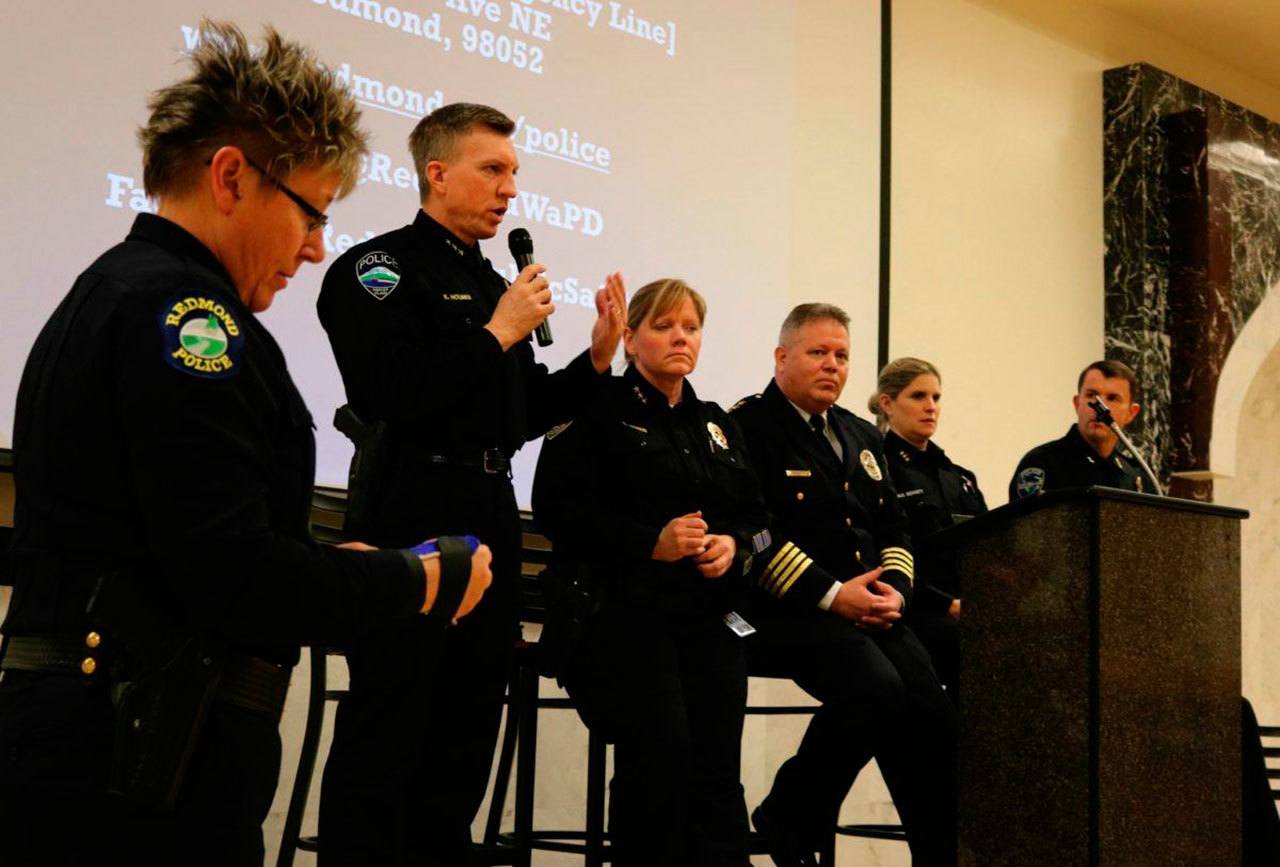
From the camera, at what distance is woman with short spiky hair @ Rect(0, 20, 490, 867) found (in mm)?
1145

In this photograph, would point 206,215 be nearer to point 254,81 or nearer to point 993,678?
point 254,81

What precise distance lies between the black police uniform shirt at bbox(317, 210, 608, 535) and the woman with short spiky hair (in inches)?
41.6

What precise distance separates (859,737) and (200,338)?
2337 mm

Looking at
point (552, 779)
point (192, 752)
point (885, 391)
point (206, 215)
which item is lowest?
point (552, 779)

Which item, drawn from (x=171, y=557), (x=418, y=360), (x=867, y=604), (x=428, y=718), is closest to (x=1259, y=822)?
(x=867, y=604)

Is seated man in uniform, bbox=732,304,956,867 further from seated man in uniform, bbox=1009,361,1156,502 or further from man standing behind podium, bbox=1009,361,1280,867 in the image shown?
seated man in uniform, bbox=1009,361,1156,502

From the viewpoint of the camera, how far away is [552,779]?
4469mm

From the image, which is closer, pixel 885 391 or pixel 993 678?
pixel 993 678

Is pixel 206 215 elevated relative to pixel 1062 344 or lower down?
lower down

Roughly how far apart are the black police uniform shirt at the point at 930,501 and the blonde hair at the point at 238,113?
2500 mm

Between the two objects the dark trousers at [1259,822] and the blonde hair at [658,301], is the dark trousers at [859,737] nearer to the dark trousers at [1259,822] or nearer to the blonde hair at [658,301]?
the dark trousers at [1259,822]

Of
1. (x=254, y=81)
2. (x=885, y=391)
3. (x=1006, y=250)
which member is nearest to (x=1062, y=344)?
(x=1006, y=250)

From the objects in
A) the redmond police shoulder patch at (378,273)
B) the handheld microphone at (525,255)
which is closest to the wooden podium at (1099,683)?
the handheld microphone at (525,255)

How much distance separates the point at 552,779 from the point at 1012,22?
3947mm
